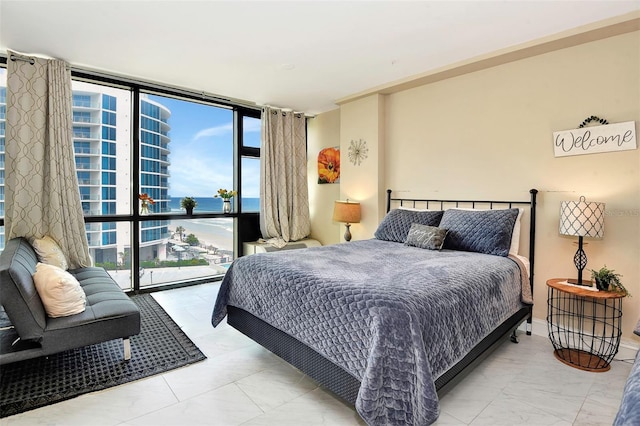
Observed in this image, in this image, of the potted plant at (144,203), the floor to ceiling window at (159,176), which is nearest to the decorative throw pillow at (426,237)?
the floor to ceiling window at (159,176)

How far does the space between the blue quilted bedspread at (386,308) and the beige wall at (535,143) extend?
2.54ft

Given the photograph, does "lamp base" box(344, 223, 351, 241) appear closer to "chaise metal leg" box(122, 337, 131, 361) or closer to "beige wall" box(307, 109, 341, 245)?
"beige wall" box(307, 109, 341, 245)

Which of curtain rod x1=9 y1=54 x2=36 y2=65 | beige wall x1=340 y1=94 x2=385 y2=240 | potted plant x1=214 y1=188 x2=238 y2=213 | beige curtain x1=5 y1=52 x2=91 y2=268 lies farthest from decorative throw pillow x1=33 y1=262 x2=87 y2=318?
beige wall x1=340 y1=94 x2=385 y2=240

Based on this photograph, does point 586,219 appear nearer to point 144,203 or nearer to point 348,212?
point 348,212

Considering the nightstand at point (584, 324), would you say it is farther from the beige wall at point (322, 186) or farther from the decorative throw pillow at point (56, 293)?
the decorative throw pillow at point (56, 293)

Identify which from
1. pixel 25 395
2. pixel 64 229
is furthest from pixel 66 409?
pixel 64 229

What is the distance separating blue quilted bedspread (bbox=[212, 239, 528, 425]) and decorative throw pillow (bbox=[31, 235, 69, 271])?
5.03 feet

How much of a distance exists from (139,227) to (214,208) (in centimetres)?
102

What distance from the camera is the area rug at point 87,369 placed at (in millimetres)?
1958

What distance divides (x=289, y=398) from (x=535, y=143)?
2934mm

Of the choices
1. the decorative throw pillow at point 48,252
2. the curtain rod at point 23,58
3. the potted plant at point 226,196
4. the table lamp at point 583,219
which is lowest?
the decorative throw pillow at point 48,252

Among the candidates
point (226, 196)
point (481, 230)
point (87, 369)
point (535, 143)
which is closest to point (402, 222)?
point (481, 230)

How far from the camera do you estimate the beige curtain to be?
308 centimetres

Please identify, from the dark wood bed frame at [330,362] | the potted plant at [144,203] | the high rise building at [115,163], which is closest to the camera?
the dark wood bed frame at [330,362]
